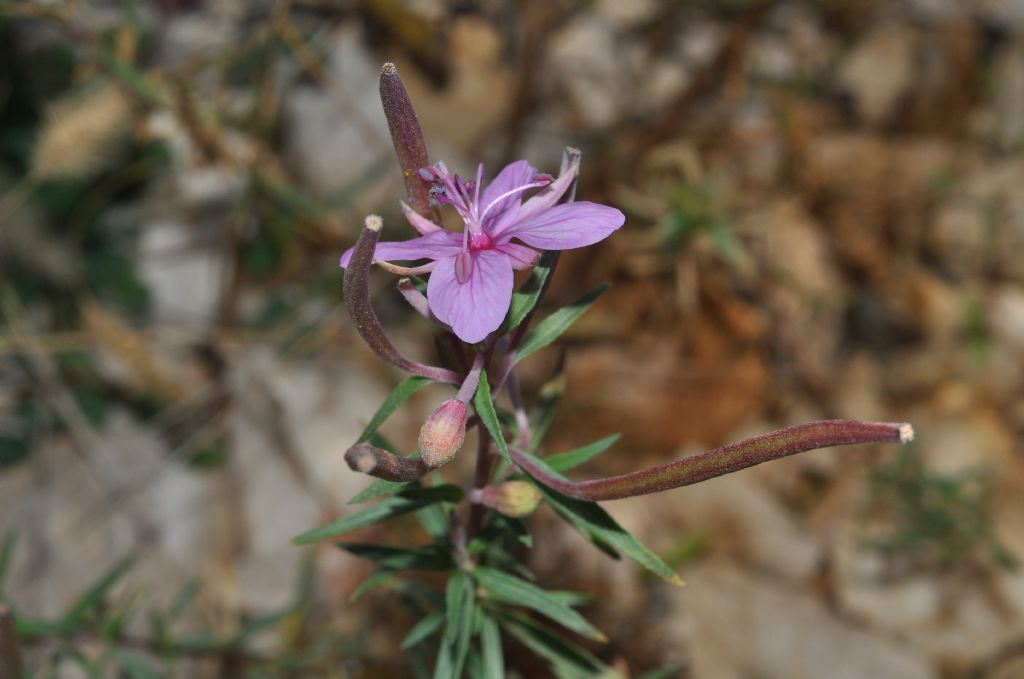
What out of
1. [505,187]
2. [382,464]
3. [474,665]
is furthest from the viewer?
[474,665]

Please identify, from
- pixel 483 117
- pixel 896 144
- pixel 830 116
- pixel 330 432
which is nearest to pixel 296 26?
pixel 483 117

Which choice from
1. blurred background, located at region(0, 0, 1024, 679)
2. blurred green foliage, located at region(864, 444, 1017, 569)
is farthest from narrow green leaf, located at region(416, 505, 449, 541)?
blurred green foliage, located at region(864, 444, 1017, 569)

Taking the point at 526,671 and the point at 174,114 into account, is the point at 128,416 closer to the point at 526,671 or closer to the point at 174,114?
the point at 174,114

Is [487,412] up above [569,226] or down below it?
below

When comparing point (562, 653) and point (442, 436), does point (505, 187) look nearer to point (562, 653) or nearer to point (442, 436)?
point (442, 436)

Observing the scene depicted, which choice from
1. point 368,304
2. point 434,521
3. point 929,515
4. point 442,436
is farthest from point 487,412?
point 929,515

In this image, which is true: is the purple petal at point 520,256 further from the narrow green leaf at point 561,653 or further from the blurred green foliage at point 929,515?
the blurred green foliage at point 929,515

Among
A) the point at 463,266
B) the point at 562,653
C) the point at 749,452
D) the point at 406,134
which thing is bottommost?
the point at 562,653
